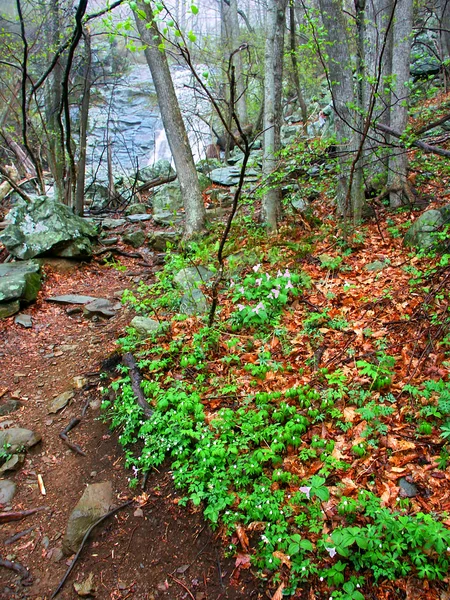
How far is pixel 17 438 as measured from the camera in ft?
12.5

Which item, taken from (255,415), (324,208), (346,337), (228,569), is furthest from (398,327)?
(324,208)

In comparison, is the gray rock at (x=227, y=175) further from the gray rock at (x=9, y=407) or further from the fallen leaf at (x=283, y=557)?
the fallen leaf at (x=283, y=557)

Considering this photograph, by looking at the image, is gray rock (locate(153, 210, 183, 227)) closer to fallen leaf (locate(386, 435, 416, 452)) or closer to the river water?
the river water

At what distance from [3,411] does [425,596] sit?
4183mm

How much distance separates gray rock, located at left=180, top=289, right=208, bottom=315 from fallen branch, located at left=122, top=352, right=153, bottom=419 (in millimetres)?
1015

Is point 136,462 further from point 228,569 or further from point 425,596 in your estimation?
point 425,596

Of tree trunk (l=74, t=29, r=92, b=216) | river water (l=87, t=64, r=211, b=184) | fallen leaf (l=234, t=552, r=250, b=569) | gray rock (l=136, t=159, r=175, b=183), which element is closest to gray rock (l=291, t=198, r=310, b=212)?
tree trunk (l=74, t=29, r=92, b=216)

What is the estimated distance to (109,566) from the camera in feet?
9.15

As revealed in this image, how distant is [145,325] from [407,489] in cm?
349

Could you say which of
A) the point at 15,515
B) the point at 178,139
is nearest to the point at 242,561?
the point at 15,515

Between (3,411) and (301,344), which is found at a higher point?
(301,344)

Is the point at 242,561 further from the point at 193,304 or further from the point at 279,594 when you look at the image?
the point at 193,304

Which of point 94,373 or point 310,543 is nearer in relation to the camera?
point 310,543

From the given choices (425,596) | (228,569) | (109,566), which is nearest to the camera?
(425,596)
